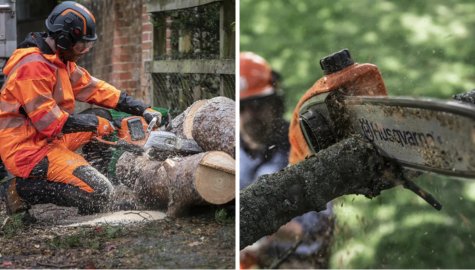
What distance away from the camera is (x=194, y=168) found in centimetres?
299

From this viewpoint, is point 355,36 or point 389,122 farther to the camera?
point 355,36

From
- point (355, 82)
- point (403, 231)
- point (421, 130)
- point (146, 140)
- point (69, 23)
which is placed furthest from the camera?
point (403, 231)

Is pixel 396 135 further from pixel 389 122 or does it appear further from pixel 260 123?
pixel 260 123

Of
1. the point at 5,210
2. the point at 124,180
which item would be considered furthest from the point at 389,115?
the point at 5,210

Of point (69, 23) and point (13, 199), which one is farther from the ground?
point (69, 23)

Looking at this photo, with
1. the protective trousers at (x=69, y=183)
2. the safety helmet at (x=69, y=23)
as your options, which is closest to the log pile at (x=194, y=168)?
the protective trousers at (x=69, y=183)

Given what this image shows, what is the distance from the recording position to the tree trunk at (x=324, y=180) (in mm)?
2398

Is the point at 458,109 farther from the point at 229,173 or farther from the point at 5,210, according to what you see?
the point at 5,210

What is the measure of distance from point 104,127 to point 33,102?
13.6 inches

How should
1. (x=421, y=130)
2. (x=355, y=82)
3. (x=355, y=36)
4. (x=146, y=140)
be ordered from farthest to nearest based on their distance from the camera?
(x=355, y=36) < (x=146, y=140) < (x=355, y=82) < (x=421, y=130)

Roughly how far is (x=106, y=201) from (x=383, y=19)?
1.61 metres

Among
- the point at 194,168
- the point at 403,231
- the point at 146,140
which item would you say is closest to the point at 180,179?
the point at 194,168

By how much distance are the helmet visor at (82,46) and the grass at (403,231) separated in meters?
1.48

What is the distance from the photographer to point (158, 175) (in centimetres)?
312
